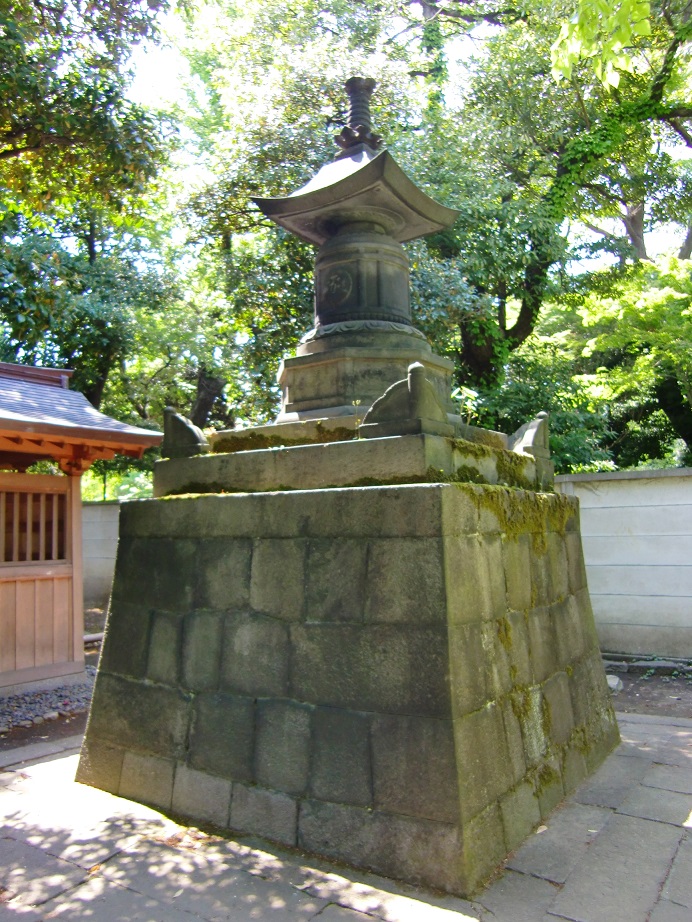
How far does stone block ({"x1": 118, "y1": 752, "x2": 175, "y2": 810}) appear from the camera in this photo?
3.64 m

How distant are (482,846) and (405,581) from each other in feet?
3.65

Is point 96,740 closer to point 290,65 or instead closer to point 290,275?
point 290,275

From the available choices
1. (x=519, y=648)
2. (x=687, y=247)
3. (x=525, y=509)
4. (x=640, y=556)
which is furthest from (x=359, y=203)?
(x=687, y=247)

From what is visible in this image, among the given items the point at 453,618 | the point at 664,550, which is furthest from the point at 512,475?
the point at 664,550

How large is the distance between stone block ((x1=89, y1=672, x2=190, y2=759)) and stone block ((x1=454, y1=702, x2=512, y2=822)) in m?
1.52

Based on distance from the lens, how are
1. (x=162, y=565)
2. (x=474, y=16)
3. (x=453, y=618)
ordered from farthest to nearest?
1. (x=474, y=16)
2. (x=162, y=565)
3. (x=453, y=618)

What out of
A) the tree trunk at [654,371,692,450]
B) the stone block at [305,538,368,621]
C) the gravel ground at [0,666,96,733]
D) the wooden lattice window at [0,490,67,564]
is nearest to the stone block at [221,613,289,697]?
the stone block at [305,538,368,621]

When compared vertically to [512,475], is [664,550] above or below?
below

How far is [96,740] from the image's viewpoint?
401 cm

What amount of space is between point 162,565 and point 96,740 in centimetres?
109

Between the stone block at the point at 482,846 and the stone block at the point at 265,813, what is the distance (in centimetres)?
82

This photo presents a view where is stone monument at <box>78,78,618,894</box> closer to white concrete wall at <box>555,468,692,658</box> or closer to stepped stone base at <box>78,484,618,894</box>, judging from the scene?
stepped stone base at <box>78,484,618,894</box>

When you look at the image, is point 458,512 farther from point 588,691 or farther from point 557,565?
point 588,691

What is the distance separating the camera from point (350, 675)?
3152 millimetres
